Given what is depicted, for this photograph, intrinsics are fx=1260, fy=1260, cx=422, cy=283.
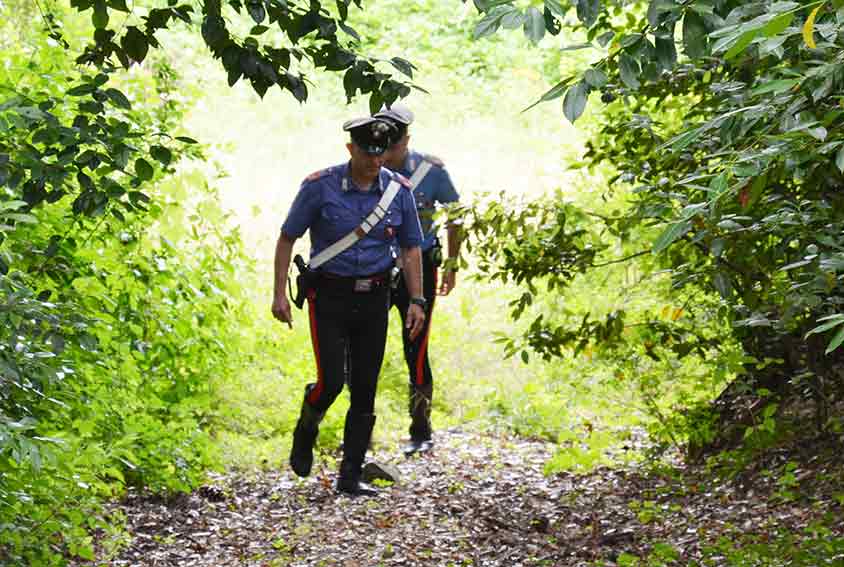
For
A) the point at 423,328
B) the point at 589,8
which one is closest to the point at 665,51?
the point at 589,8

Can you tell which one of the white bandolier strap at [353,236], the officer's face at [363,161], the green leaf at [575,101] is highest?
the officer's face at [363,161]

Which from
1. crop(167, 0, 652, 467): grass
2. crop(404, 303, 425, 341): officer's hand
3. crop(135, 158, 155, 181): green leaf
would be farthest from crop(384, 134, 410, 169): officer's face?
crop(135, 158, 155, 181): green leaf

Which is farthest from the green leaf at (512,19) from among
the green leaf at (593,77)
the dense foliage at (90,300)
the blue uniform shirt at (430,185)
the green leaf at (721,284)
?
the blue uniform shirt at (430,185)

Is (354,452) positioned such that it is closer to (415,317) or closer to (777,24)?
(415,317)

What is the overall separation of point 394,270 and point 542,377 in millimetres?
3498

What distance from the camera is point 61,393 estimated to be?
5.14 metres

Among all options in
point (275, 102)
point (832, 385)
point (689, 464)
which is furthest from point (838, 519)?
point (275, 102)

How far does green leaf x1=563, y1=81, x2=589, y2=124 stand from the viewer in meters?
3.25

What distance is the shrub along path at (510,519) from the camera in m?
6.34

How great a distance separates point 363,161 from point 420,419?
104 inches

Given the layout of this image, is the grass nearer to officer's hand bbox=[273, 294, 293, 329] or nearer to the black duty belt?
the black duty belt

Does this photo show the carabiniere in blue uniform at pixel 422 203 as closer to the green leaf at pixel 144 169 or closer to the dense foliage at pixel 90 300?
the dense foliage at pixel 90 300

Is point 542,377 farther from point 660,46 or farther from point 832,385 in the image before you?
point 660,46

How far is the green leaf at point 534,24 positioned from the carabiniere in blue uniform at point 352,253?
12.8 feet
